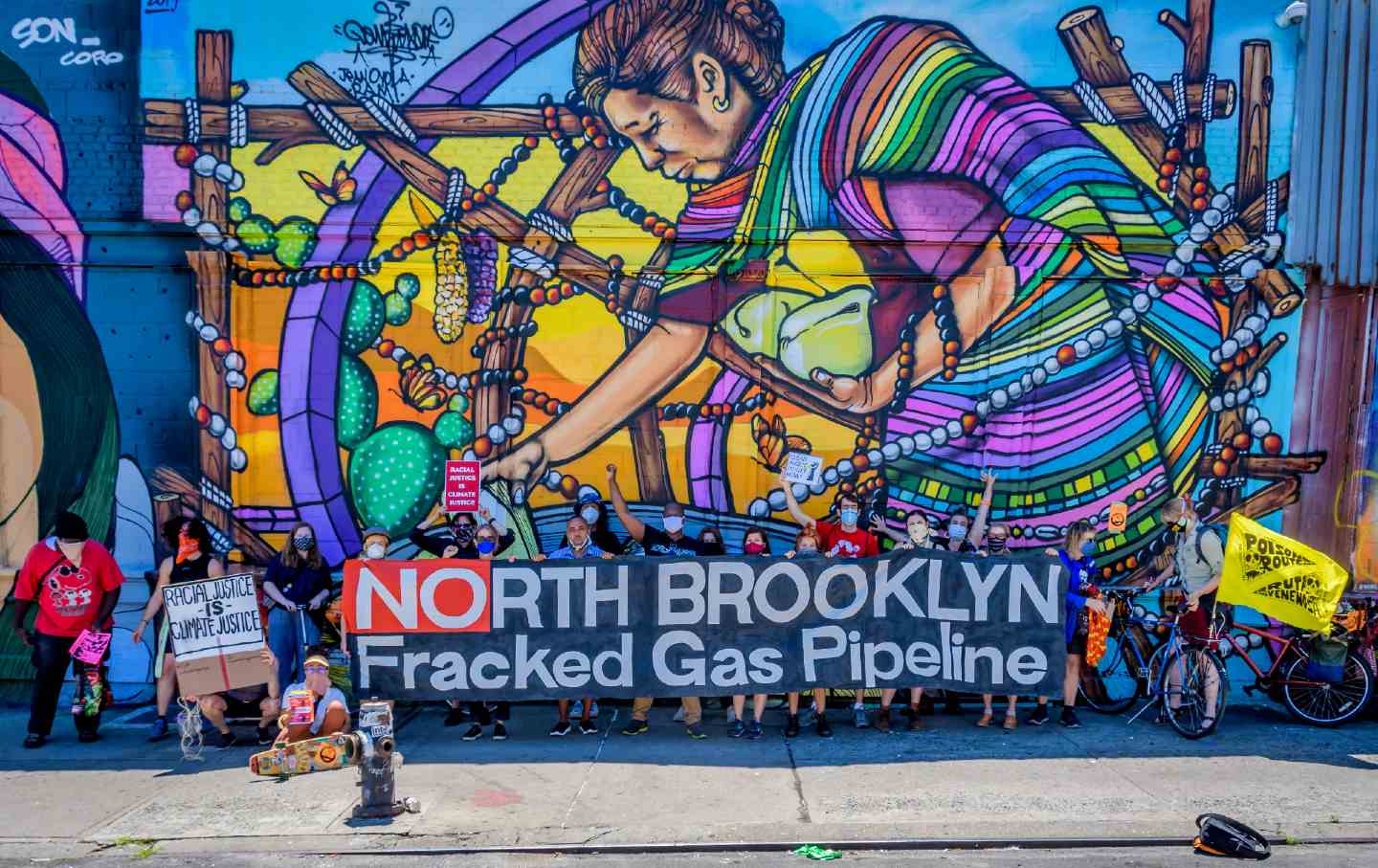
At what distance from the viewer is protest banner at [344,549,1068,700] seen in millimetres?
7984

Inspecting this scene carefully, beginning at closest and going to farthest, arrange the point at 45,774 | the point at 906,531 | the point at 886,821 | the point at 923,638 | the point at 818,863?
1. the point at 818,863
2. the point at 886,821
3. the point at 45,774
4. the point at 923,638
5. the point at 906,531

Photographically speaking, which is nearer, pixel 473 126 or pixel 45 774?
pixel 45 774

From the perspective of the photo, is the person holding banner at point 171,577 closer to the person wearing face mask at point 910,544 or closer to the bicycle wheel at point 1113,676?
the person wearing face mask at point 910,544

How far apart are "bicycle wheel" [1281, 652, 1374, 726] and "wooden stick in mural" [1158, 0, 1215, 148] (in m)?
4.52

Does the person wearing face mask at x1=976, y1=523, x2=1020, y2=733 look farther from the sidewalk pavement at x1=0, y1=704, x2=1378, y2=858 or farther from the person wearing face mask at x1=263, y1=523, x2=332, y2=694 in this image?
the person wearing face mask at x1=263, y1=523, x2=332, y2=694

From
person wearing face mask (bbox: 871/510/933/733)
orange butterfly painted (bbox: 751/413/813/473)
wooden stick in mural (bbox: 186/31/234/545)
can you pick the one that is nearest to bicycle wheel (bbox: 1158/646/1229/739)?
person wearing face mask (bbox: 871/510/933/733)

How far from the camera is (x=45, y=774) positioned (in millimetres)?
7352

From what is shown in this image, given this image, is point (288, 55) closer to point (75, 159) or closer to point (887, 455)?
point (75, 159)

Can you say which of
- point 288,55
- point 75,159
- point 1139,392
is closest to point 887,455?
point 1139,392

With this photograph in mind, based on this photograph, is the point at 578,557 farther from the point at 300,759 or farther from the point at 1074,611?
the point at 1074,611

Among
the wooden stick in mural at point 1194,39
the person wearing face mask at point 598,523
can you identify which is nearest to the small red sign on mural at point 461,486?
the person wearing face mask at point 598,523

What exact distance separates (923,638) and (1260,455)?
3.74 metres

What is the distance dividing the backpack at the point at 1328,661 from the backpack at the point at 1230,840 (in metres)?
3.00

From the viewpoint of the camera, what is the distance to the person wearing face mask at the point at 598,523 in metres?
9.21
